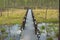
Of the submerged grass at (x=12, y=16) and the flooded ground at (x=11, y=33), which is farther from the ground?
the submerged grass at (x=12, y=16)

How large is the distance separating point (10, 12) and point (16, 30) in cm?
26

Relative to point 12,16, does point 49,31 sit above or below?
below

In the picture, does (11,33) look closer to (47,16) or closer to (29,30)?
(29,30)

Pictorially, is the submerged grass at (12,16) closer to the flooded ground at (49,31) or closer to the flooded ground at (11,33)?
the flooded ground at (11,33)

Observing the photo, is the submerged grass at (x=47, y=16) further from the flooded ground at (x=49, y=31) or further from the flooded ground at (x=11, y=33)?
the flooded ground at (x=11, y=33)

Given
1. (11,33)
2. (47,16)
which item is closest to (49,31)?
(47,16)

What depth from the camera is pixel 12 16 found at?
5.94 feet

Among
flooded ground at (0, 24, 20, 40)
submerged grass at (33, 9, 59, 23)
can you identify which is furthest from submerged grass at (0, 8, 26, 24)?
submerged grass at (33, 9, 59, 23)

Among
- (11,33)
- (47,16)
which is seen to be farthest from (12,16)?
(47,16)

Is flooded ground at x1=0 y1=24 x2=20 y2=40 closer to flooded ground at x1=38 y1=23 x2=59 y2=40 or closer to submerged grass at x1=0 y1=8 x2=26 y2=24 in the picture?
submerged grass at x1=0 y1=8 x2=26 y2=24

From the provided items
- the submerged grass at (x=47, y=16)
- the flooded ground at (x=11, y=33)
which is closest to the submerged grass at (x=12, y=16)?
the flooded ground at (x=11, y=33)

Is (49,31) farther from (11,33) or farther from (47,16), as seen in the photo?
(11,33)

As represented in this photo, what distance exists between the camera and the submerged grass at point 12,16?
5.94 feet

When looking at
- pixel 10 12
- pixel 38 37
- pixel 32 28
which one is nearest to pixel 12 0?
pixel 10 12
